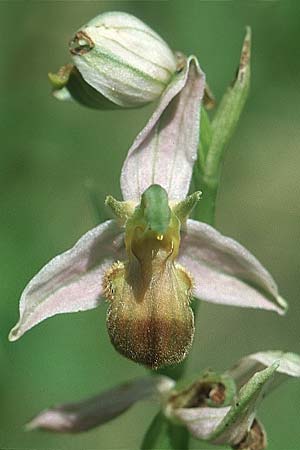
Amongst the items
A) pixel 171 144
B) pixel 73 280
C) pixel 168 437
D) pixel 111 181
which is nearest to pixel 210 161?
pixel 171 144

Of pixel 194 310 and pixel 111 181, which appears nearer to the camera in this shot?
pixel 194 310

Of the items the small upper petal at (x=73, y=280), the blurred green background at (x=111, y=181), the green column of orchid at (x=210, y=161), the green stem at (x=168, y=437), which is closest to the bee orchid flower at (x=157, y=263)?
the small upper petal at (x=73, y=280)

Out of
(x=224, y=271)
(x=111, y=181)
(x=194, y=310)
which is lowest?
(x=111, y=181)

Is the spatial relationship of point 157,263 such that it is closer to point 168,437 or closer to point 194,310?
point 194,310

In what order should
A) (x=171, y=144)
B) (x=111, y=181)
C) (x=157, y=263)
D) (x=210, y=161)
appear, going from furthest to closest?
(x=111, y=181)
(x=210, y=161)
(x=171, y=144)
(x=157, y=263)

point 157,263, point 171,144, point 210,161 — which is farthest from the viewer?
point 210,161

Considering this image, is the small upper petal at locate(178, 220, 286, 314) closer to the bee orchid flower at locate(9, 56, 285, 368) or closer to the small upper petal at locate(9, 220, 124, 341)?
the bee orchid flower at locate(9, 56, 285, 368)

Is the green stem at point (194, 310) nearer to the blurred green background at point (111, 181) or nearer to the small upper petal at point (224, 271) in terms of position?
the small upper petal at point (224, 271)

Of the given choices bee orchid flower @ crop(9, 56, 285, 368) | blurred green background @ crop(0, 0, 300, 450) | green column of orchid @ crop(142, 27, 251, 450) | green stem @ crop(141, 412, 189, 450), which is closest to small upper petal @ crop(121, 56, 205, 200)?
bee orchid flower @ crop(9, 56, 285, 368)

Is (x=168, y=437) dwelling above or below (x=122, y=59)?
below
